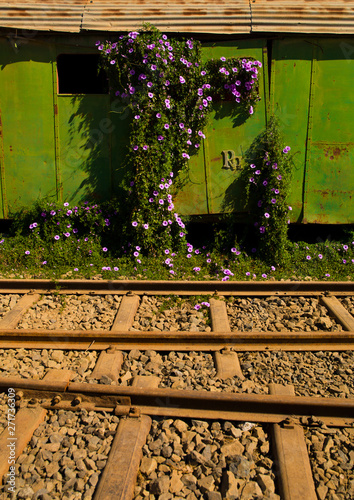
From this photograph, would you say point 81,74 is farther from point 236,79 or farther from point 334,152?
point 334,152

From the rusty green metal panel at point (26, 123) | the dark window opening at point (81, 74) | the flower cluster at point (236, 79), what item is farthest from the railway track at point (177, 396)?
the dark window opening at point (81, 74)

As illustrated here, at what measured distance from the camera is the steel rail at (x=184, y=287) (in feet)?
17.6

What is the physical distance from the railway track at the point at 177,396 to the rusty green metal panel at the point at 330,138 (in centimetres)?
216

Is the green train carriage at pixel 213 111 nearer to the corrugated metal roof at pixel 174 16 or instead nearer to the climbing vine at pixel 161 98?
the corrugated metal roof at pixel 174 16

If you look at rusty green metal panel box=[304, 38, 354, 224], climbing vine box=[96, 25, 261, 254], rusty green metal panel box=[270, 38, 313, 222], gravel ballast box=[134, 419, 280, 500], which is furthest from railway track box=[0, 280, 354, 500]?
rusty green metal panel box=[270, 38, 313, 222]

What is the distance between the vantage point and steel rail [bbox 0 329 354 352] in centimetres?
421

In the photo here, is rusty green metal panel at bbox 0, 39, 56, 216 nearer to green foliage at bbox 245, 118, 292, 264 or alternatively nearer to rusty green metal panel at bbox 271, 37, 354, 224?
green foliage at bbox 245, 118, 292, 264

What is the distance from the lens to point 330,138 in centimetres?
673

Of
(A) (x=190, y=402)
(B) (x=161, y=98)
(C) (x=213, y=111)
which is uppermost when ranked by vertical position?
(B) (x=161, y=98)

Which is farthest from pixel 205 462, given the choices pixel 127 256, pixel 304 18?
pixel 304 18

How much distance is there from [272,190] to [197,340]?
121 inches

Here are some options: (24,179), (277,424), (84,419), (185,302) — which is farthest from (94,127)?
(277,424)

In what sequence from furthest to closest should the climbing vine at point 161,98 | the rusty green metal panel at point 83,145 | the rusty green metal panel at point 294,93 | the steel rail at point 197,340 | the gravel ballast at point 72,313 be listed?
the rusty green metal panel at point 83,145, the rusty green metal panel at point 294,93, the climbing vine at point 161,98, the gravel ballast at point 72,313, the steel rail at point 197,340

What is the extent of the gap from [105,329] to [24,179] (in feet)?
11.2
